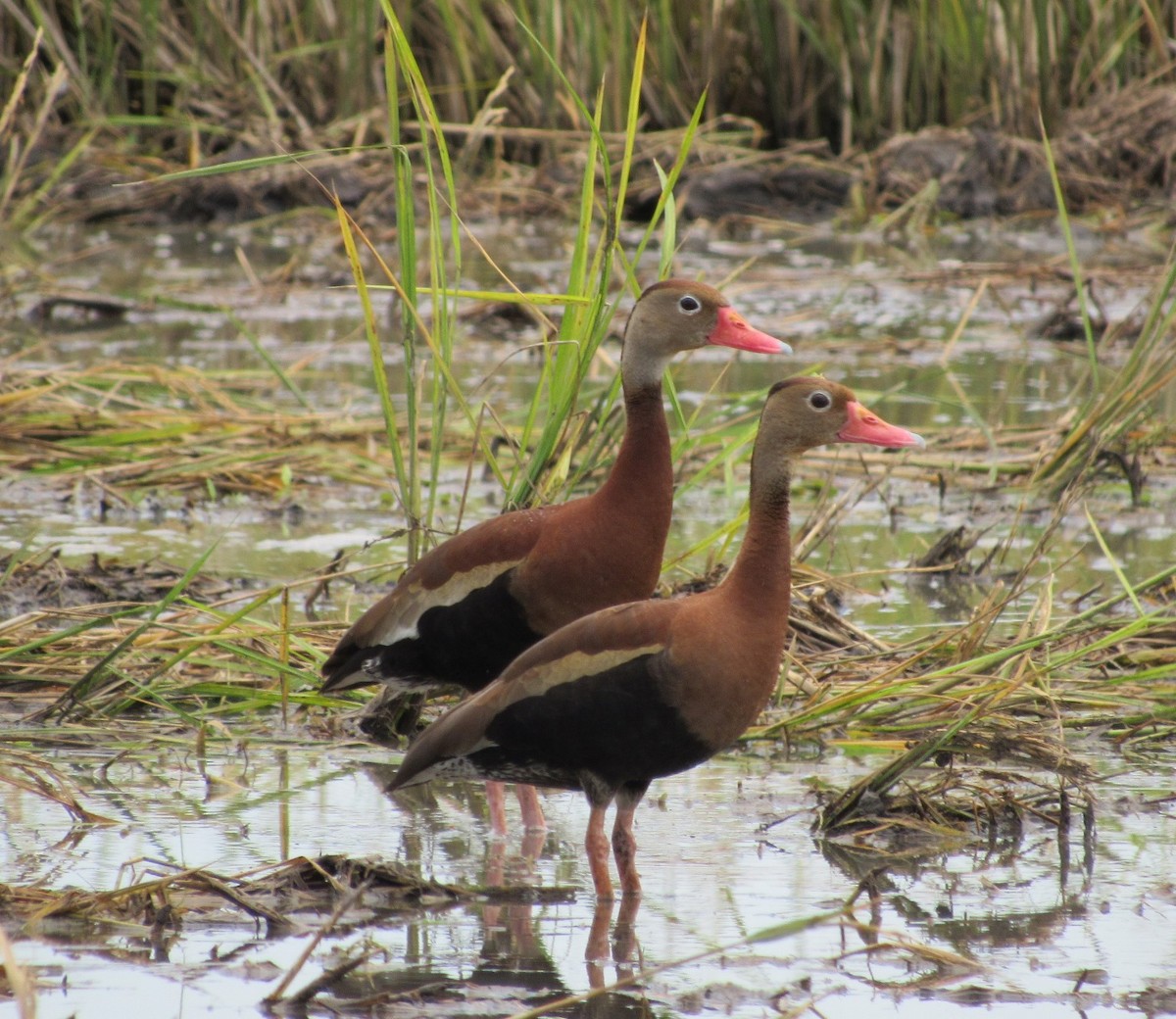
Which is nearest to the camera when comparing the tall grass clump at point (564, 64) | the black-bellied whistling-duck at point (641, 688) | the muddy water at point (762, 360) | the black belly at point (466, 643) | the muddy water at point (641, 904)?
the muddy water at point (641, 904)

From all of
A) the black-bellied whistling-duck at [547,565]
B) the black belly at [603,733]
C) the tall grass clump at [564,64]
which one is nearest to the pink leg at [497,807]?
the black-bellied whistling-duck at [547,565]

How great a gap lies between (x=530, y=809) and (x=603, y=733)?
0.63 metres

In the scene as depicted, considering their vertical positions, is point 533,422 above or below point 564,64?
below

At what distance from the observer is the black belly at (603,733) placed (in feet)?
11.4

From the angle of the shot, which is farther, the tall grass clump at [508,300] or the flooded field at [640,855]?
the tall grass clump at [508,300]

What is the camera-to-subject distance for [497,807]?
4156 millimetres

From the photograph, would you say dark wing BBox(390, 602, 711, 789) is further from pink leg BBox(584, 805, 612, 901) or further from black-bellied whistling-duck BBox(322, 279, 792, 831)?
black-bellied whistling-duck BBox(322, 279, 792, 831)

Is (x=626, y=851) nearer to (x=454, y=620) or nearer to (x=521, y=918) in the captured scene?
(x=521, y=918)

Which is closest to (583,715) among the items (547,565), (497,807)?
(547,565)

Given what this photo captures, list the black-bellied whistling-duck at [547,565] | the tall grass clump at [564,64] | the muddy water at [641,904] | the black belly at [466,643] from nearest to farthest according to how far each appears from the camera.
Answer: the muddy water at [641,904] → the black-bellied whistling-duck at [547,565] → the black belly at [466,643] → the tall grass clump at [564,64]

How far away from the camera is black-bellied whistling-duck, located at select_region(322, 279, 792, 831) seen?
13.2ft

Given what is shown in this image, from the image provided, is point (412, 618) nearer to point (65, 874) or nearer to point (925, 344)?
point (65, 874)

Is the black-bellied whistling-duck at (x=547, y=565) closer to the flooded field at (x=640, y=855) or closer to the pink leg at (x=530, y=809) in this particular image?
the pink leg at (x=530, y=809)

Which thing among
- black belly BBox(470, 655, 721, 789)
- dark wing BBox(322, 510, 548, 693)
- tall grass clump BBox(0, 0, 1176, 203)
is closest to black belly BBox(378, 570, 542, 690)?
dark wing BBox(322, 510, 548, 693)
